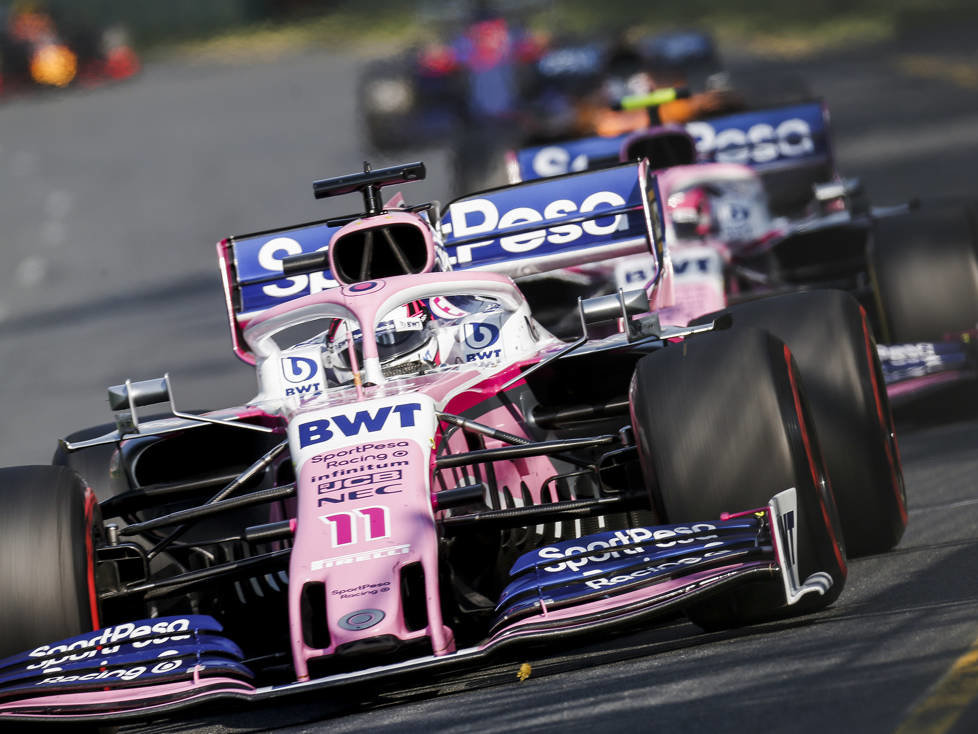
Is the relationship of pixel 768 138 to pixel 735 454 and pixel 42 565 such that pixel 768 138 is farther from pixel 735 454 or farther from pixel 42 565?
pixel 42 565

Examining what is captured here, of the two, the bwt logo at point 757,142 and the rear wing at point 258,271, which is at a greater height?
the bwt logo at point 757,142

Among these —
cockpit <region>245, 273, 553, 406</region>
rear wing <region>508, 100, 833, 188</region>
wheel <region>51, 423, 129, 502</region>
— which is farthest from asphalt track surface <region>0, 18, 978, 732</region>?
rear wing <region>508, 100, 833, 188</region>

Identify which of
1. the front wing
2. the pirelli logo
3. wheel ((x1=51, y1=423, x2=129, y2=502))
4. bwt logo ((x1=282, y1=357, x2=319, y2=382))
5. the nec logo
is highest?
bwt logo ((x1=282, y1=357, x2=319, y2=382))

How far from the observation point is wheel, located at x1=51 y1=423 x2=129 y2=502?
8070 mm

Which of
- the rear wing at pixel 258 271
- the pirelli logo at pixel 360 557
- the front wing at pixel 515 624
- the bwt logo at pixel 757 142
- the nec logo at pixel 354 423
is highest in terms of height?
the bwt logo at pixel 757 142

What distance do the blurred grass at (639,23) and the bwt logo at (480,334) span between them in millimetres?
28241

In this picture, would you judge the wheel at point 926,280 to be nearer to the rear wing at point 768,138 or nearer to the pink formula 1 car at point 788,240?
the pink formula 1 car at point 788,240

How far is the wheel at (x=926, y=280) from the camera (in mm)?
10266

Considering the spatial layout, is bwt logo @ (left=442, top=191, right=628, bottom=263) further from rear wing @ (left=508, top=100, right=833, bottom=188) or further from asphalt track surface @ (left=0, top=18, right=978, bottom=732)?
rear wing @ (left=508, top=100, right=833, bottom=188)

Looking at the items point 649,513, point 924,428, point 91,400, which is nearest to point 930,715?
point 649,513

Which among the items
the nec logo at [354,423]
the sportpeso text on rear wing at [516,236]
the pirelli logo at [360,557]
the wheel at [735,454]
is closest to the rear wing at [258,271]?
the sportpeso text on rear wing at [516,236]

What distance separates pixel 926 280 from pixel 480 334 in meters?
3.66

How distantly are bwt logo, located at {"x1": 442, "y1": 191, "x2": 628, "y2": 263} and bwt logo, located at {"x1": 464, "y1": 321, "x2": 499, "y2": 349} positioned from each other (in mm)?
1621

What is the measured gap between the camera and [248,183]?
86.3 ft
